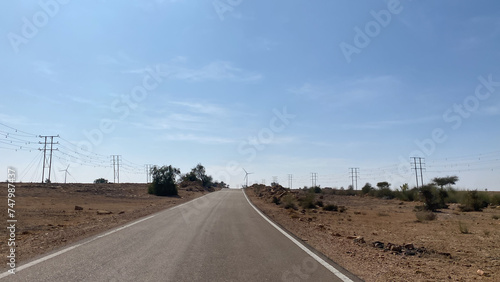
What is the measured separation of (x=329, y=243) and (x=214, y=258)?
17.5 ft

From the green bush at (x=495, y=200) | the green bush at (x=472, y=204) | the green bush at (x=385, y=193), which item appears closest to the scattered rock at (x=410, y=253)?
the green bush at (x=472, y=204)

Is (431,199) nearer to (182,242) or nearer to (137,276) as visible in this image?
(182,242)

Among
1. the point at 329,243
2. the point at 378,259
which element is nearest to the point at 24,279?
the point at 378,259

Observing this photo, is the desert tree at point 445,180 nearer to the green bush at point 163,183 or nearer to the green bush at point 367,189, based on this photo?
the green bush at point 367,189

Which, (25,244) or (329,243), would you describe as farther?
(329,243)

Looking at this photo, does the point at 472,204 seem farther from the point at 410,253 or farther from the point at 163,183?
the point at 163,183

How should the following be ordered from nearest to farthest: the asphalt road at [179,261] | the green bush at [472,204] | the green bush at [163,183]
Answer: the asphalt road at [179,261] < the green bush at [472,204] < the green bush at [163,183]

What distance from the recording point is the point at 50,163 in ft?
230

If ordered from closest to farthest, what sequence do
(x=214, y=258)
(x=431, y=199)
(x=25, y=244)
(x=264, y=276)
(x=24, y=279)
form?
(x=24, y=279) < (x=264, y=276) < (x=214, y=258) < (x=25, y=244) < (x=431, y=199)

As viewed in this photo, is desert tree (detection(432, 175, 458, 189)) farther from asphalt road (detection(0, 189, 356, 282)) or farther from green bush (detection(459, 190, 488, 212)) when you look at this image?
asphalt road (detection(0, 189, 356, 282))

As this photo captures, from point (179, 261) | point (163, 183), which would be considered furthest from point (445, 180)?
point (179, 261)

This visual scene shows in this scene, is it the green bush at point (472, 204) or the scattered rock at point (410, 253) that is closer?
the scattered rock at point (410, 253)

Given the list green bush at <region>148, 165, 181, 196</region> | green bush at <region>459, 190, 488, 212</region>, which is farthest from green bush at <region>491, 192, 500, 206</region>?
green bush at <region>148, 165, 181, 196</region>

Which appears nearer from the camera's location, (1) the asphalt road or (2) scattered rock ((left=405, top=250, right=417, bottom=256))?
(1) the asphalt road
